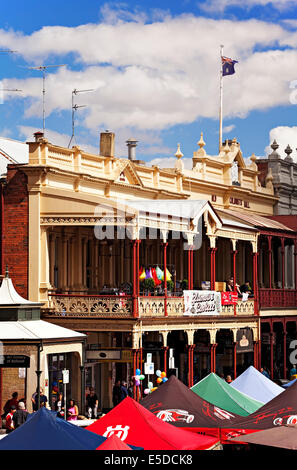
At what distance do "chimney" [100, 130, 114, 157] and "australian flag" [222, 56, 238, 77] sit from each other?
12.8m

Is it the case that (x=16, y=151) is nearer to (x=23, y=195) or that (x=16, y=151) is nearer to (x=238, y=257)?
(x=23, y=195)

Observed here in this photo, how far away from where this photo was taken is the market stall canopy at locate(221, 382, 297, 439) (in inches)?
985

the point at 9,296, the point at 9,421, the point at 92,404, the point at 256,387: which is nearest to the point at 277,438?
the point at 9,421

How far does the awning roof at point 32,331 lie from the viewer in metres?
32.3

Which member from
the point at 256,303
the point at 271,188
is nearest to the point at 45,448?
the point at 256,303

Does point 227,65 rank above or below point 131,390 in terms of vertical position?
above

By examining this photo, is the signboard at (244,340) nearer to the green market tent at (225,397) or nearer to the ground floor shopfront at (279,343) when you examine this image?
the ground floor shopfront at (279,343)

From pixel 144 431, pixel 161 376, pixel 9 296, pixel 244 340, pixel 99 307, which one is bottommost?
pixel 144 431

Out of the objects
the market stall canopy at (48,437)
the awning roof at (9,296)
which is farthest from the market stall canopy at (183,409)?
the awning roof at (9,296)

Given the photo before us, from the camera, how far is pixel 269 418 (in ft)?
82.9

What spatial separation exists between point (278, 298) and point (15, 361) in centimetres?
1790

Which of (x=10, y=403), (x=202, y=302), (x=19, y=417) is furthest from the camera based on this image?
(x=202, y=302)

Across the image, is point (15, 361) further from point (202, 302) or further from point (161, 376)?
point (202, 302)

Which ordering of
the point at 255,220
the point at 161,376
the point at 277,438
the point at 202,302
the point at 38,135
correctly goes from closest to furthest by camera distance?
the point at 277,438, the point at 161,376, the point at 38,135, the point at 202,302, the point at 255,220
